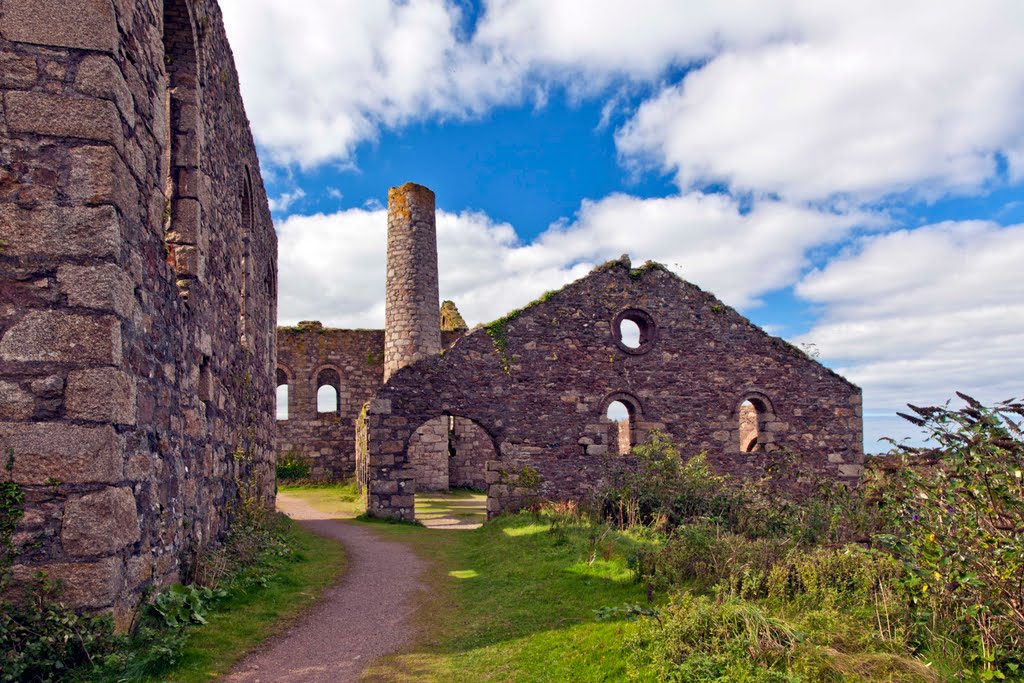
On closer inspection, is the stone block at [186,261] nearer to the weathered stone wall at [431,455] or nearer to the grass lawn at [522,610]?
the grass lawn at [522,610]

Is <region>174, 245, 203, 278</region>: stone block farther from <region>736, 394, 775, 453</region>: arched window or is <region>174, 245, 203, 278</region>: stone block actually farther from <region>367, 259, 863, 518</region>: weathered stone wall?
<region>736, 394, 775, 453</region>: arched window

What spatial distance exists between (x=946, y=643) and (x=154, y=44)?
8.13 metres

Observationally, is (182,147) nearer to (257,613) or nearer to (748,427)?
(257,613)

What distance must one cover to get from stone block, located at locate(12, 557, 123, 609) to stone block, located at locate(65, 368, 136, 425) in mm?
990

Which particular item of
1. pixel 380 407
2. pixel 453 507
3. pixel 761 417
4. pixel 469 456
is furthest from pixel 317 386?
pixel 761 417

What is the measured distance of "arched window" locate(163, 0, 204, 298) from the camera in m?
7.44

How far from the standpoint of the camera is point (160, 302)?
611 centimetres

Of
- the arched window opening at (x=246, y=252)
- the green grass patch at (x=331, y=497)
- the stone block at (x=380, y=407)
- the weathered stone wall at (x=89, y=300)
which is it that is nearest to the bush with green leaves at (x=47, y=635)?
the weathered stone wall at (x=89, y=300)

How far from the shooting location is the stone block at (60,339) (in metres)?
4.70

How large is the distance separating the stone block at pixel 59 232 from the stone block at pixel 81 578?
2.16m

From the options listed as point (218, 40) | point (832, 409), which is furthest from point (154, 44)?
point (832, 409)

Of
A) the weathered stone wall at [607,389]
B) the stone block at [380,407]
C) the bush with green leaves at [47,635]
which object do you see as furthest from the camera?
the weathered stone wall at [607,389]

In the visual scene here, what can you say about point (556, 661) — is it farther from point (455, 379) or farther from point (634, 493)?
point (455, 379)

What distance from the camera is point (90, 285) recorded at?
4836mm
